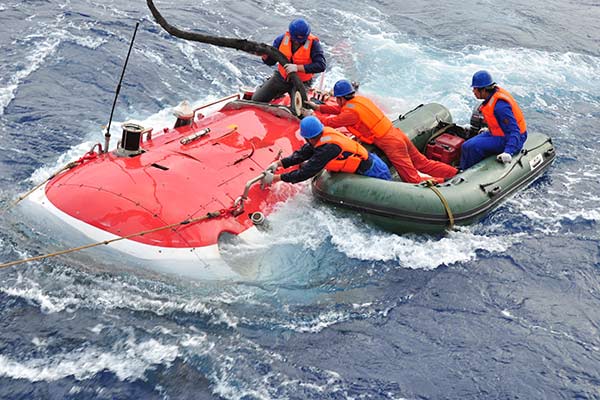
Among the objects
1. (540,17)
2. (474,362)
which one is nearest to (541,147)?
(474,362)

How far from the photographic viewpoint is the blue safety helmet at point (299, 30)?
26.2ft

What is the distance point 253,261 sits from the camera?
6.12m

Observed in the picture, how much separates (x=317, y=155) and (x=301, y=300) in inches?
59.7

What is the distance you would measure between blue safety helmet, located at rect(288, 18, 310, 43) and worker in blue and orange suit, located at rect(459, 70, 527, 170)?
215 cm

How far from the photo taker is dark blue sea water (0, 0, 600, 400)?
17.0 ft

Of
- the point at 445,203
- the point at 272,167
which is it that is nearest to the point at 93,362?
the point at 272,167

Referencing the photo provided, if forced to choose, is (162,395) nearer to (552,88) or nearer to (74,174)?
(74,174)

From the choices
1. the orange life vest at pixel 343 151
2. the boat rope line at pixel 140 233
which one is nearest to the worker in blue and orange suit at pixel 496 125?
the orange life vest at pixel 343 151

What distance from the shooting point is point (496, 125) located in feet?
25.8

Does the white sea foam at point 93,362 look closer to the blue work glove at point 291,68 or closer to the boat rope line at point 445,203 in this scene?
the boat rope line at point 445,203

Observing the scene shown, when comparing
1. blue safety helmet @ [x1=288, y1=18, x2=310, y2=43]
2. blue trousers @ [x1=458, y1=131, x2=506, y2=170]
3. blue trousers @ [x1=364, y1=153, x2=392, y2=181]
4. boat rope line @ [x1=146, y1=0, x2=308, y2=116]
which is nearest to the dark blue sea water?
blue trousers @ [x1=364, y1=153, x2=392, y2=181]

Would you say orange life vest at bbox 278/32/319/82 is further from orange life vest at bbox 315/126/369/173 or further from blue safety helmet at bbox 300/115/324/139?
blue safety helmet at bbox 300/115/324/139

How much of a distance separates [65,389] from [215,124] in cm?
357

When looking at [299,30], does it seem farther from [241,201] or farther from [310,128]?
[241,201]
